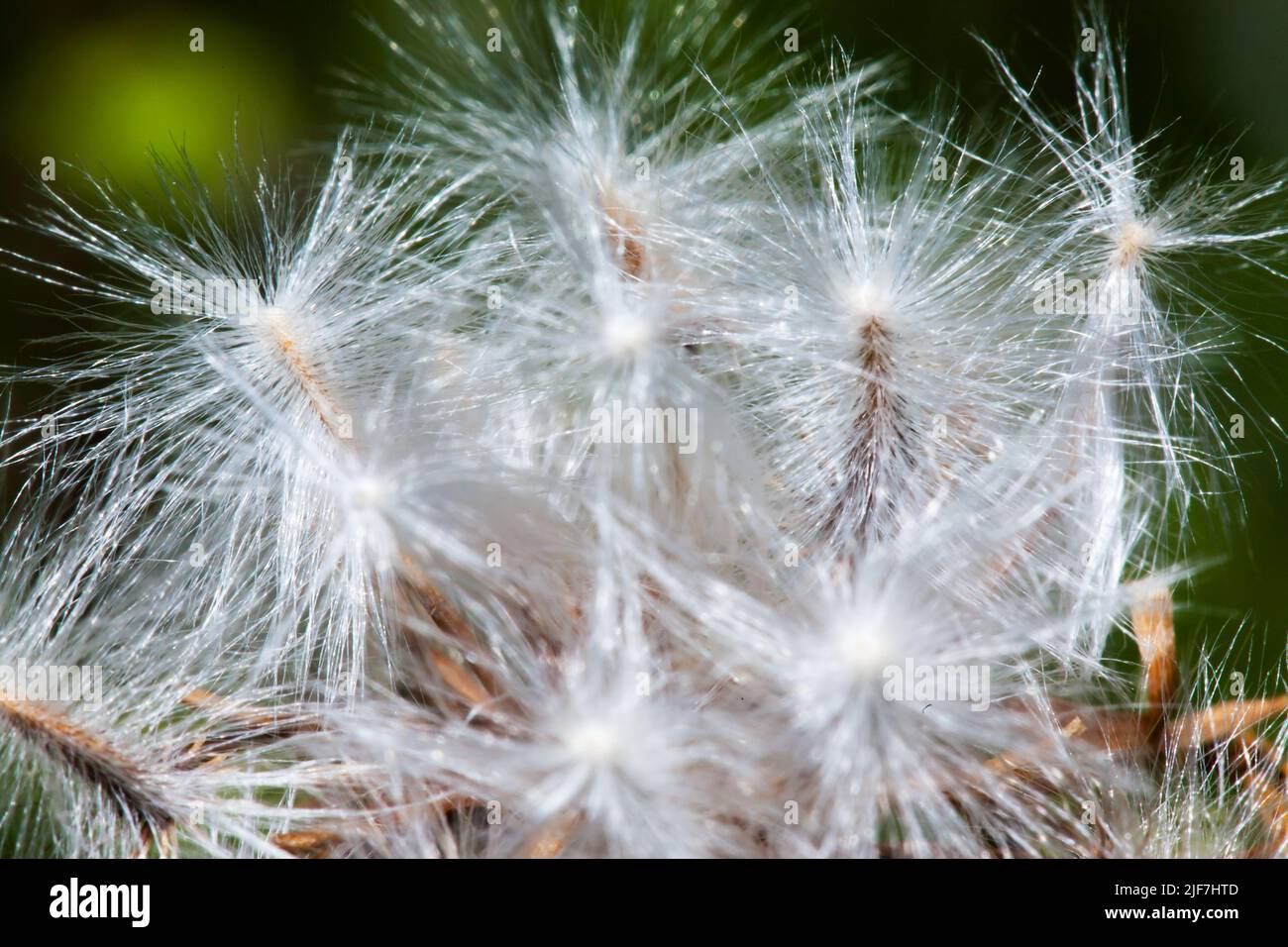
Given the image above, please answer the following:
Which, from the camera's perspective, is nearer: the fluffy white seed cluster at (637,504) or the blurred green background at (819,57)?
the fluffy white seed cluster at (637,504)

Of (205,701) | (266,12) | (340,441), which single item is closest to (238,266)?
(340,441)

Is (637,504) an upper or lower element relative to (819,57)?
lower

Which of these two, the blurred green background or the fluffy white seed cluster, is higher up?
the blurred green background

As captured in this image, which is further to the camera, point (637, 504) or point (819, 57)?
point (819, 57)

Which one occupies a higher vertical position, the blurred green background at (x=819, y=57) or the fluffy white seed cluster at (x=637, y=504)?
the blurred green background at (x=819, y=57)

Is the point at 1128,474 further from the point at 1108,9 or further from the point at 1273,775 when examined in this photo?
the point at 1108,9

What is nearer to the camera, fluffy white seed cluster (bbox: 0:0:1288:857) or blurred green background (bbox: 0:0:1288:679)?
fluffy white seed cluster (bbox: 0:0:1288:857)
